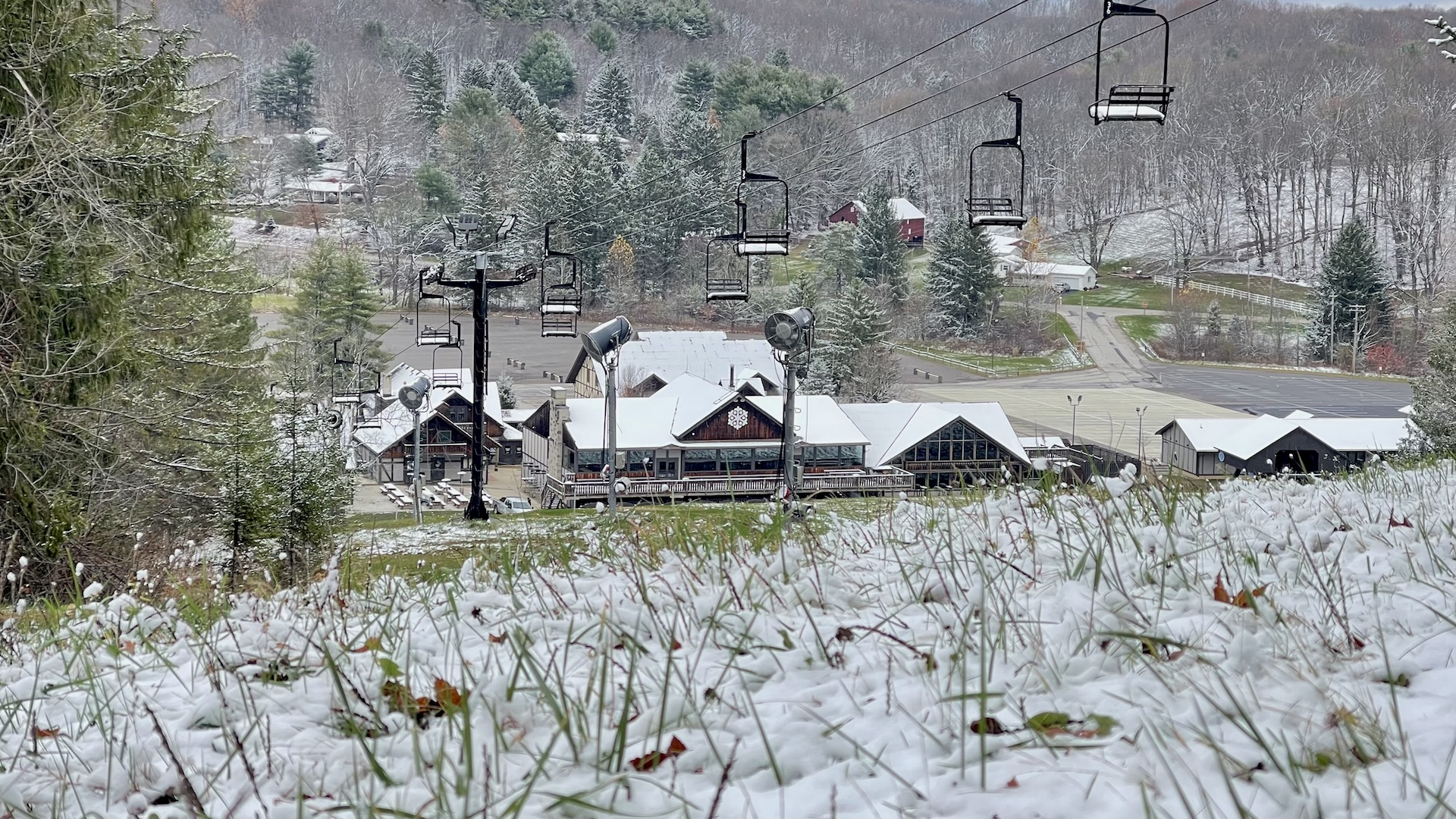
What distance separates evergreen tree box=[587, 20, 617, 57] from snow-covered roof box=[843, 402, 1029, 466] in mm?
88800

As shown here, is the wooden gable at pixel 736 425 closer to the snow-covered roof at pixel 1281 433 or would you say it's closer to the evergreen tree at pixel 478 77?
the snow-covered roof at pixel 1281 433

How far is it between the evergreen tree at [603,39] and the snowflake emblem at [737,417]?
8918 centimetres

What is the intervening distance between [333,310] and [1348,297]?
41.3 meters

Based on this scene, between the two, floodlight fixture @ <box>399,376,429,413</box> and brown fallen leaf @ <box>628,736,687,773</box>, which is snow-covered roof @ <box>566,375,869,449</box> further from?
brown fallen leaf @ <box>628,736,687,773</box>

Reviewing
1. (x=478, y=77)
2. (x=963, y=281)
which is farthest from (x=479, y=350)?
(x=478, y=77)

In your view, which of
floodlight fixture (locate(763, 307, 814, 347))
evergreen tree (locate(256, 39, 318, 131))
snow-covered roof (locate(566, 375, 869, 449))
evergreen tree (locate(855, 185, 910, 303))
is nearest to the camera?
floodlight fixture (locate(763, 307, 814, 347))

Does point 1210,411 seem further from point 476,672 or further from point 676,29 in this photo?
point 676,29

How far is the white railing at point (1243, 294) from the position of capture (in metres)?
59.5

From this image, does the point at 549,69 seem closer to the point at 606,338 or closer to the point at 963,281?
the point at 963,281

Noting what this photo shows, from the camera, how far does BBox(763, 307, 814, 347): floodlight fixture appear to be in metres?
11.4

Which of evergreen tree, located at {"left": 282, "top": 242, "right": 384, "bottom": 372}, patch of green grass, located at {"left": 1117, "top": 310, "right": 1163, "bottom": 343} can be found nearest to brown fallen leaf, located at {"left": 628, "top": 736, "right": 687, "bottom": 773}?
evergreen tree, located at {"left": 282, "top": 242, "right": 384, "bottom": 372}

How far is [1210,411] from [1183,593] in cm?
4151

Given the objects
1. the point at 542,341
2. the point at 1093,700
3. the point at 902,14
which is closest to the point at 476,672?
the point at 1093,700

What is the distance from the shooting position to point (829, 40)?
119m
